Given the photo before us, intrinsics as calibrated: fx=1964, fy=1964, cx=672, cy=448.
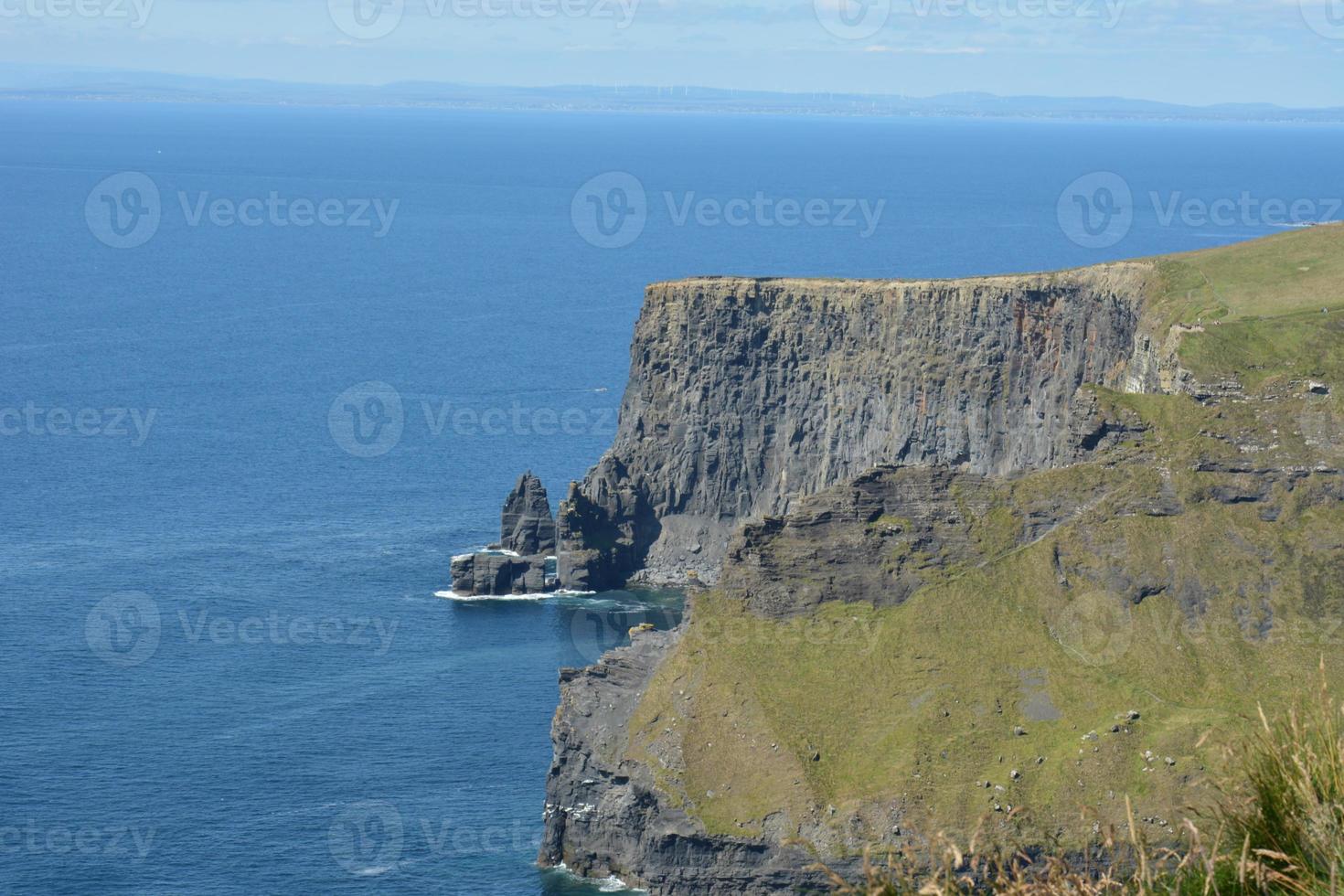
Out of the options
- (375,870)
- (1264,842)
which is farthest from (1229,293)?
(1264,842)

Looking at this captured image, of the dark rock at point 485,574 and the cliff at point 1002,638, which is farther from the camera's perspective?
the dark rock at point 485,574

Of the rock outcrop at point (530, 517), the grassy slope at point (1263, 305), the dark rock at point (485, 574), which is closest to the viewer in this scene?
the grassy slope at point (1263, 305)

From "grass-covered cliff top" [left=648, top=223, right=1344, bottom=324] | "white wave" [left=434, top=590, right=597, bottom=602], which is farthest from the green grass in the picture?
"white wave" [left=434, top=590, right=597, bottom=602]

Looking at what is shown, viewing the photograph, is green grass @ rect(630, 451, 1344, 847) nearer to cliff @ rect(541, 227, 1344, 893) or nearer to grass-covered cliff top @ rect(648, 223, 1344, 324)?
cliff @ rect(541, 227, 1344, 893)

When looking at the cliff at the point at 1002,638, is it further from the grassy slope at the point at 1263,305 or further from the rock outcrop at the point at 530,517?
the rock outcrop at the point at 530,517

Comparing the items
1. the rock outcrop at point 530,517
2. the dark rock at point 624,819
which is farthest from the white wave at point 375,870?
the rock outcrop at point 530,517

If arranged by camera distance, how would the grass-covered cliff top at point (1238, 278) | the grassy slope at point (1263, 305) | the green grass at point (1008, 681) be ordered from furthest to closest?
1. the grass-covered cliff top at point (1238, 278)
2. the grassy slope at point (1263, 305)
3. the green grass at point (1008, 681)

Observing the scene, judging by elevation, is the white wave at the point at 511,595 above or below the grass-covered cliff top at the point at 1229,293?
below
